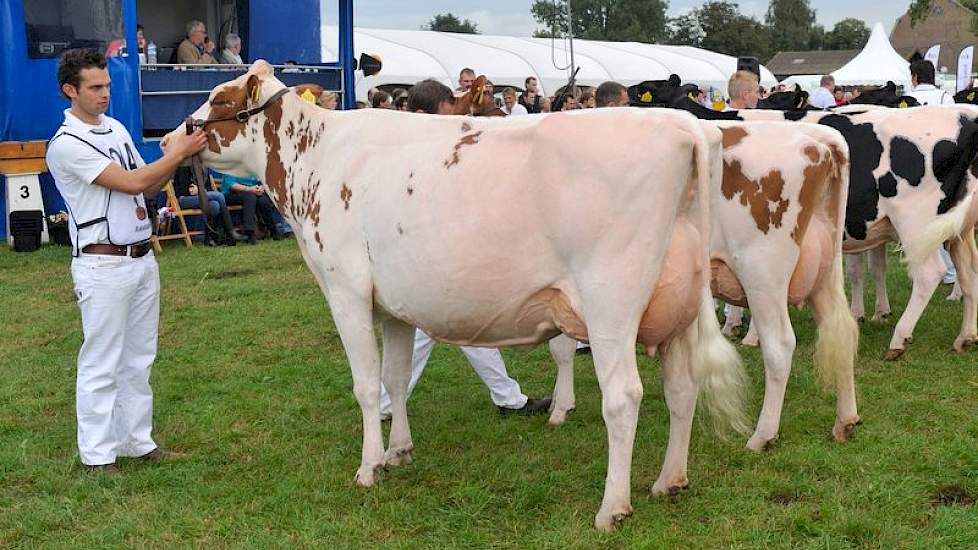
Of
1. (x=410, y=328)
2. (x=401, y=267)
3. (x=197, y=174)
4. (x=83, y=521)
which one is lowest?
(x=83, y=521)

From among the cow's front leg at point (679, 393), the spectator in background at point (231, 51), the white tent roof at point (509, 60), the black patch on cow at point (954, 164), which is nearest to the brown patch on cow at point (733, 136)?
the cow's front leg at point (679, 393)

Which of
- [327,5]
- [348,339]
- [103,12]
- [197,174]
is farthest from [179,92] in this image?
[348,339]

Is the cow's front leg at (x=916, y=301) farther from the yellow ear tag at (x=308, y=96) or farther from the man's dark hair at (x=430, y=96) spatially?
the yellow ear tag at (x=308, y=96)

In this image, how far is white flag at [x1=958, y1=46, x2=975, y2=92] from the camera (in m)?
17.2

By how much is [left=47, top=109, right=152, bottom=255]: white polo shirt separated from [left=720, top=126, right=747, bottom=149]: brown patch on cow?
3214 millimetres

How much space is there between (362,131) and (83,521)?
2347 mm

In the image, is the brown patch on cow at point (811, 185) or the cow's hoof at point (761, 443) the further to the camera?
the cow's hoof at point (761, 443)

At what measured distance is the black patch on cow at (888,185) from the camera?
7.04 meters

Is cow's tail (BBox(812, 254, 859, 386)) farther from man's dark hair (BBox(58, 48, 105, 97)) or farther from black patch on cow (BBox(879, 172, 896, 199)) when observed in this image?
man's dark hair (BBox(58, 48, 105, 97))

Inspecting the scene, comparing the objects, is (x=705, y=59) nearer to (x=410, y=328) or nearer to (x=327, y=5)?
(x=327, y=5)

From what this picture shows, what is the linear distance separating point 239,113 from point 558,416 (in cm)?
263

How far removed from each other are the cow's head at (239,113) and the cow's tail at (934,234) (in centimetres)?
453

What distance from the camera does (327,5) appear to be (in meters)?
17.1

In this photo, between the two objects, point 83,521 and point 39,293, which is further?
point 39,293
